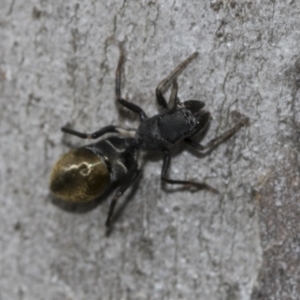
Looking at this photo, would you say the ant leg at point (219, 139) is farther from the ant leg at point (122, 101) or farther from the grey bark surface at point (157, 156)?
the ant leg at point (122, 101)

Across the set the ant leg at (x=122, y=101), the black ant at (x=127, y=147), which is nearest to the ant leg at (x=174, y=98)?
the black ant at (x=127, y=147)

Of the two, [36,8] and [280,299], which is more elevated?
[36,8]

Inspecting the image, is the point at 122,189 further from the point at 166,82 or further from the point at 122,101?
the point at 166,82

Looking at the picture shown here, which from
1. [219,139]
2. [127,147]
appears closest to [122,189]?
[127,147]

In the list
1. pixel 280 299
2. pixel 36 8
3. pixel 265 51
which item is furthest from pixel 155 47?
pixel 280 299

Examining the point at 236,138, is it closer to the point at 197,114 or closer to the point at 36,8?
the point at 197,114

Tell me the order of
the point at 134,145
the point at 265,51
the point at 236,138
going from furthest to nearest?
the point at 134,145 → the point at 236,138 → the point at 265,51
